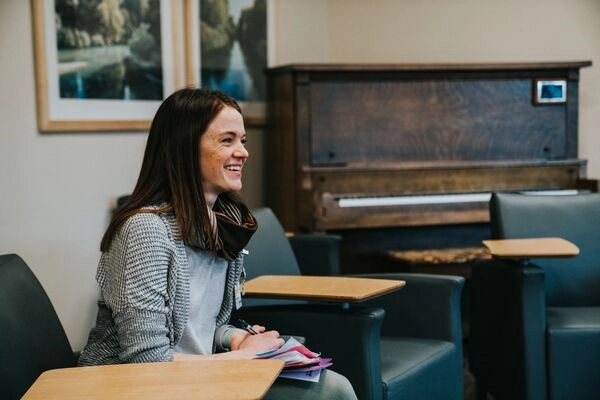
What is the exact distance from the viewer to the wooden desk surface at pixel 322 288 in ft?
8.24

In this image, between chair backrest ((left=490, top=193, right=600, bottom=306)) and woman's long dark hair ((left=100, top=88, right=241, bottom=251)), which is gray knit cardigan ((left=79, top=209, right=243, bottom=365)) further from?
chair backrest ((left=490, top=193, right=600, bottom=306))

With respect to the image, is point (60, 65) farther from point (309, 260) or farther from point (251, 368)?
point (251, 368)

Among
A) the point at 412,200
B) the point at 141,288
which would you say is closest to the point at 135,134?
the point at 412,200

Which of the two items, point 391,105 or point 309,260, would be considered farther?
point 391,105

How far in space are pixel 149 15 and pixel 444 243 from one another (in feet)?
6.07

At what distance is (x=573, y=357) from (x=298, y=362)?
1.69 metres

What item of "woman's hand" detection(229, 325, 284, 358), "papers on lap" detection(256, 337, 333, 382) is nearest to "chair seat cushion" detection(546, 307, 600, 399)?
"woman's hand" detection(229, 325, 284, 358)

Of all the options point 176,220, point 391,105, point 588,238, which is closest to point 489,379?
point 588,238

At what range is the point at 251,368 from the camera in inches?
65.3

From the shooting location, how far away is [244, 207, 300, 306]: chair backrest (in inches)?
127

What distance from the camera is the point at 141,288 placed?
1.90 meters

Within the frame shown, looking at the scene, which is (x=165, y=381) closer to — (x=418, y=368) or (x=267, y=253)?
(x=418, y=368)

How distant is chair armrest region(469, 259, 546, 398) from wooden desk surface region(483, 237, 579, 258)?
81 mm

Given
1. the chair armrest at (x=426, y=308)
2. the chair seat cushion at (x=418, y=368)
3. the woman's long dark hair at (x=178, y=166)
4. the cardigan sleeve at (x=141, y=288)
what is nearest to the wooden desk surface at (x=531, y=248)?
the chair armrest at (x=426, y=308)
